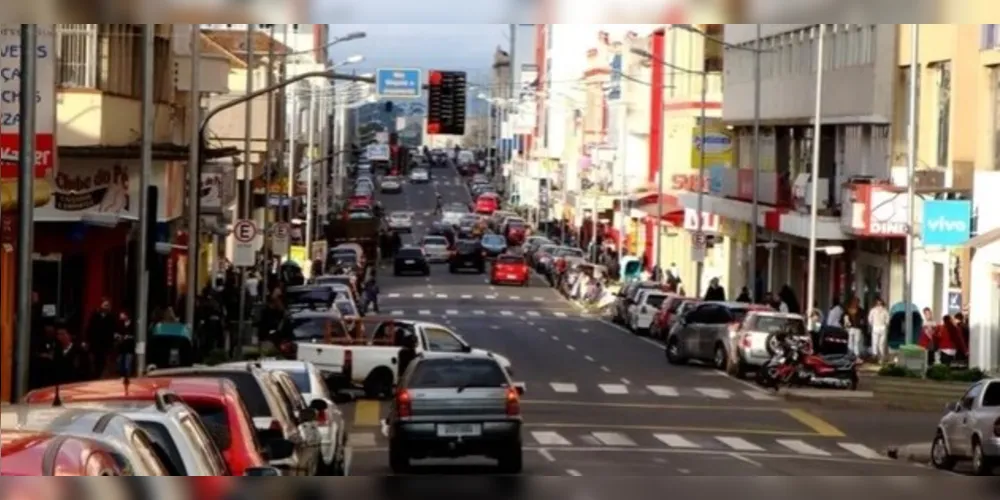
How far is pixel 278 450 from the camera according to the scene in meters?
16.7

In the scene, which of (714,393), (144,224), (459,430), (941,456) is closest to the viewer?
(459,430)

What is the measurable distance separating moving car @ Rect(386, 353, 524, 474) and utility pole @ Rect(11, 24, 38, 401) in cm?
696

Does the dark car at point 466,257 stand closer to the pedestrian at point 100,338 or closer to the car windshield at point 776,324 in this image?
the car windshield at point 776,324

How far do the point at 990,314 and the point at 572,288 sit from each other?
42.3m

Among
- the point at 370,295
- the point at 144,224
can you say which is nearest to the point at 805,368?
the point at 144,224

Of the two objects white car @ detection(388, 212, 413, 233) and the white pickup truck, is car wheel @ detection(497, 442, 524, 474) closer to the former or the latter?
the white pickup truck

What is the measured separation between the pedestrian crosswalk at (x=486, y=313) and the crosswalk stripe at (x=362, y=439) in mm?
36580

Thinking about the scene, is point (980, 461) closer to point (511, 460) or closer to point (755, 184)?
point (511, 460)

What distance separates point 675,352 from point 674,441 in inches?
776

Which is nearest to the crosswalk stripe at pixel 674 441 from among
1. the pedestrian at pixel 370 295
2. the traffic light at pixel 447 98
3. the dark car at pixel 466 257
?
the traffic light at pixel 447 98

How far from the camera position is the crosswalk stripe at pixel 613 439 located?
109ft

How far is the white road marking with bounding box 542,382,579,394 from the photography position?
144ft

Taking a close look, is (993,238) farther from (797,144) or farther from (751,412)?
(797,144)

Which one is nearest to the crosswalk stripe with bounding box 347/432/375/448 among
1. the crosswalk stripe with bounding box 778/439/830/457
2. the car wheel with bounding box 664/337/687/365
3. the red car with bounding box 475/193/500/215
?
the crosswalk stripe with bounding box 778/439/830/457
